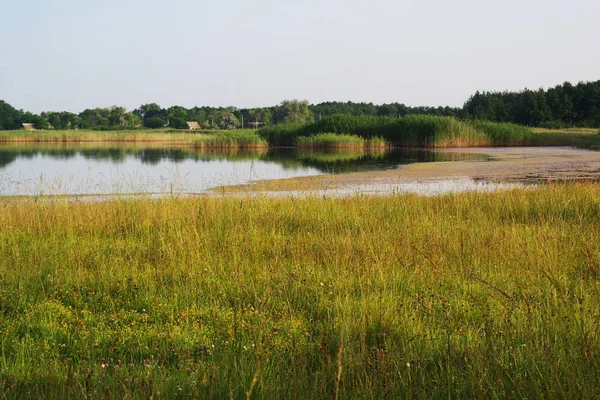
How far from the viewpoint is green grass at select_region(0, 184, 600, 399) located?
3.20m

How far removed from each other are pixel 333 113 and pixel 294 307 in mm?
113047

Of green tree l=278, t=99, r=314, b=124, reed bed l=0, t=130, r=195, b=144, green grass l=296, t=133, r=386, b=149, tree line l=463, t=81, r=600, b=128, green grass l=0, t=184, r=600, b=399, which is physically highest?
green tree l=278, t=99, r=314, b=124

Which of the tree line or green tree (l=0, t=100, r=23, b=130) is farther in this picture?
green tree (l=0, t=100, r=23, b=130)

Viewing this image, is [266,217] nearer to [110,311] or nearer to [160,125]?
[110,311]

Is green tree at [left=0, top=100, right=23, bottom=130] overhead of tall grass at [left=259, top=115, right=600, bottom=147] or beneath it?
overhead

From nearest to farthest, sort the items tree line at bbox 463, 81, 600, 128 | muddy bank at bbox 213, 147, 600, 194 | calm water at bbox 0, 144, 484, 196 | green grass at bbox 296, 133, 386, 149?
calm water at bbox 0, 144, 484, 196, muddy bank at bbox 213, 147, 600, 194, green grass at bbox 296, 133, 386, 149, tree line at bbox 463, 81, 600, 128

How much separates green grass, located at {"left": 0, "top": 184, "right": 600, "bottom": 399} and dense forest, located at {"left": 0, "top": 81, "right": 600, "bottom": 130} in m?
48.8

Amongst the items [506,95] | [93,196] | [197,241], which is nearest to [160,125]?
[506,95]

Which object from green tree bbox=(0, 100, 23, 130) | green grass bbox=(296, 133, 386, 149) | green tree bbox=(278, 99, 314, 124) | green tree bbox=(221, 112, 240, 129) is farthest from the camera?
green tree bbox=(221, 112, 240, 129)

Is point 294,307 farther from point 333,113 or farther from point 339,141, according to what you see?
point 333,113

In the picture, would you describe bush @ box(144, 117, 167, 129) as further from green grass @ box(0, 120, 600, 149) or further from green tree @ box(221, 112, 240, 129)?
green grass @ box(0, 120, 600, 149)

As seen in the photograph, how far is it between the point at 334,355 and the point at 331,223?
4.89 meters

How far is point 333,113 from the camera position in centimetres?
11631

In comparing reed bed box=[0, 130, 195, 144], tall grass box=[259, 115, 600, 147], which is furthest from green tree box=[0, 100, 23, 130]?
tall grass box=[259, 115, 600, 147]
